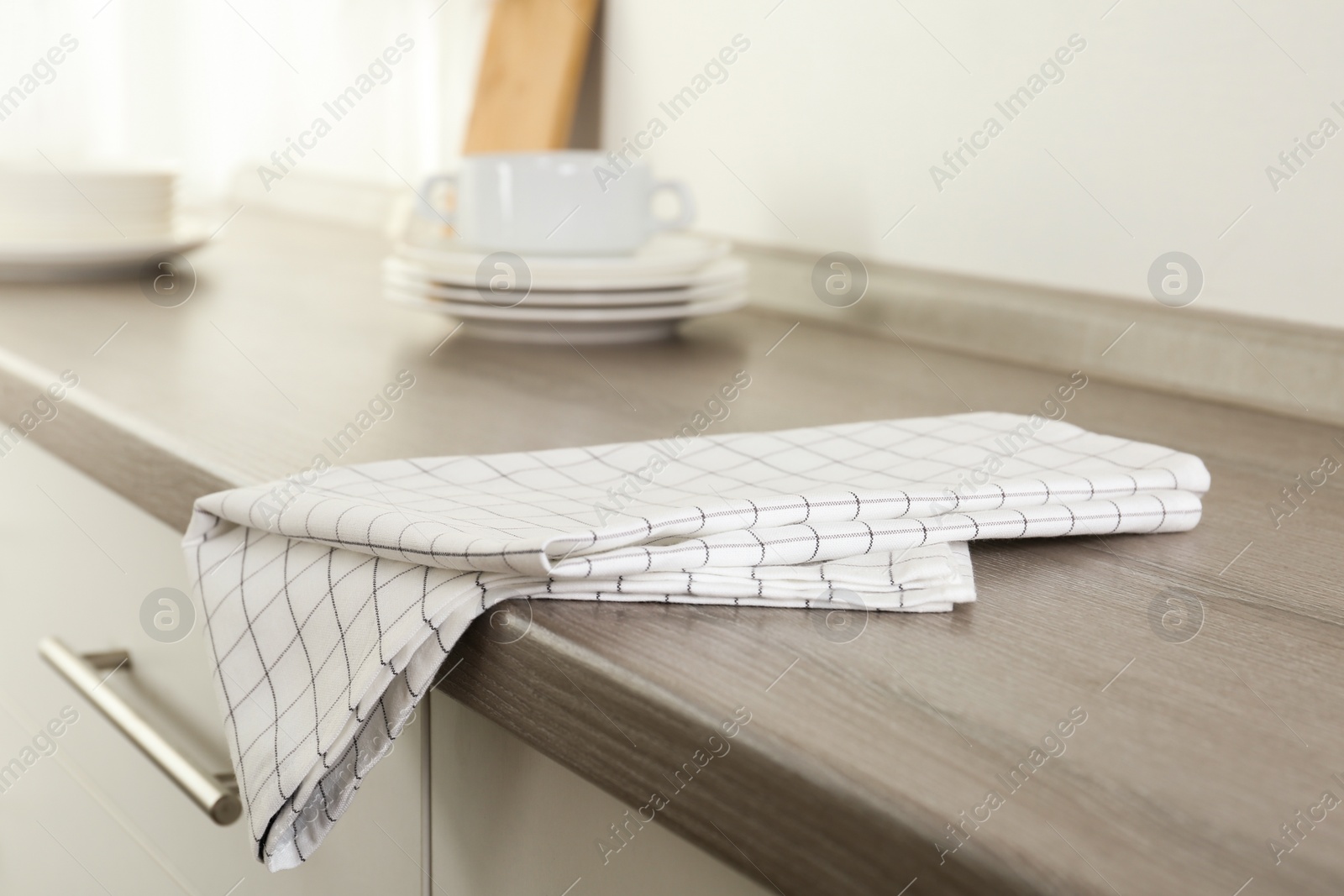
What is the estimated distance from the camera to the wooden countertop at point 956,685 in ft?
0.89

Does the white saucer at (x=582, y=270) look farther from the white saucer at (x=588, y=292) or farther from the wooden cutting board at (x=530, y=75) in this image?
the wooden cutting board at (x=530, y=75)

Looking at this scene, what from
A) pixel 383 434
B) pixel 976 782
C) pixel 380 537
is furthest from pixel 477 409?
pixel 976 782

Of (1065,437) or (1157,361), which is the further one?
(1157,361)

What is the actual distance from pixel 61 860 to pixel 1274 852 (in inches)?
30.9

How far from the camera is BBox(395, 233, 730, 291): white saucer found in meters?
0.86

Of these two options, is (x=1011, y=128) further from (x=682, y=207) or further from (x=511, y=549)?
(x=511, y=549)

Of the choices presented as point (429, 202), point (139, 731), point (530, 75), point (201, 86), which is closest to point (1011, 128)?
point (429, 202)

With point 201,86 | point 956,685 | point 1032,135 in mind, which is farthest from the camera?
point 201,86

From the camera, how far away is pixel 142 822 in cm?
67

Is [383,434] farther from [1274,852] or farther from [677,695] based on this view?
[1274,852]

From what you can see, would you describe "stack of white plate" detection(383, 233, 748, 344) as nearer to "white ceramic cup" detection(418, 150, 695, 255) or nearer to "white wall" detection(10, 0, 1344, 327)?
"white ceramic cup" detection(418, 150, 695, 255)

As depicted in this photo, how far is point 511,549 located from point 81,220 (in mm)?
965

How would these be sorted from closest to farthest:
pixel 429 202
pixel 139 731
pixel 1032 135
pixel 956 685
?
pixel 956 685 → pixel 139 731 → pixel 1032 135 → pixel 429 202

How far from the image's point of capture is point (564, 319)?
86 cm
